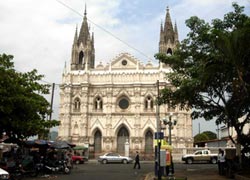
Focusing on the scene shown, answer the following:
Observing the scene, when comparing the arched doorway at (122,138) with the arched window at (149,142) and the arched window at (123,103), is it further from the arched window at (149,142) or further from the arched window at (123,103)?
the arched window at (123,103)

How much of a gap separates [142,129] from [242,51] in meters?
36.9

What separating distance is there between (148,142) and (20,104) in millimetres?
36146

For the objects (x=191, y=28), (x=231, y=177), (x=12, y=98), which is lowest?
(x=231, y=177)

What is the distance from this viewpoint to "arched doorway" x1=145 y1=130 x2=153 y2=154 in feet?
171

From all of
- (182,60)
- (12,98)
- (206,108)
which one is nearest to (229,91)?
(206,108)

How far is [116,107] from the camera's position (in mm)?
53969

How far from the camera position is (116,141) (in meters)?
52.8

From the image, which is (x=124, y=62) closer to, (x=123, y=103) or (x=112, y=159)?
(x=123, y=103)

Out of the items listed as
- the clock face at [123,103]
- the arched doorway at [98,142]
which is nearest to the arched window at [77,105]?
the arched doorway at [98,142]

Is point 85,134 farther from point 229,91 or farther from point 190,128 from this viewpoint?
point 229,91

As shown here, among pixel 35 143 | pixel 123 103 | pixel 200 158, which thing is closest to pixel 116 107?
pixel 123 103

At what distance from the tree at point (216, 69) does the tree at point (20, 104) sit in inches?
294

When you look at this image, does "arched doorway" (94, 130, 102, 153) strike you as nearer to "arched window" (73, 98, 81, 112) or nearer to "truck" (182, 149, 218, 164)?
"arched window" (73, 98, 81, 112)

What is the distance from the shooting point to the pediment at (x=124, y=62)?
182ft
